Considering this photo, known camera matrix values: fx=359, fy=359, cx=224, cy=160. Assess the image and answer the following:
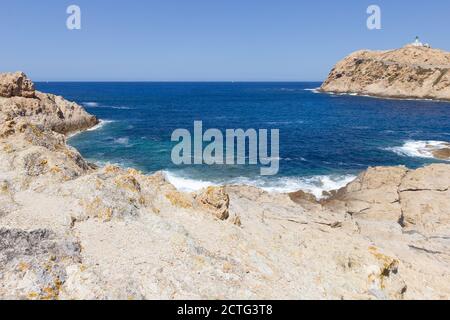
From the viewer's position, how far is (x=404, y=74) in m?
166

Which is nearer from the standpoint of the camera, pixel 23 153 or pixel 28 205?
pixel 28 205

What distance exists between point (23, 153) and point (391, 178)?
31.4m

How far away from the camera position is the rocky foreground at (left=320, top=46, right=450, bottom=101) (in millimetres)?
151625

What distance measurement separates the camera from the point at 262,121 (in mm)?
101000

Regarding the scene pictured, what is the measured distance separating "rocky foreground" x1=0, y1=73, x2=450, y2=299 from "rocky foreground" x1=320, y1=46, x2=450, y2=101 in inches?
6035

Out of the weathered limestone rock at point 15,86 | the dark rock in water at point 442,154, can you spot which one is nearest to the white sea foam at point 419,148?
the dark rock in water at point 442,154

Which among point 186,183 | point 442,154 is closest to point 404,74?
point 442,154

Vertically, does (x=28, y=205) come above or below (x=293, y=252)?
above

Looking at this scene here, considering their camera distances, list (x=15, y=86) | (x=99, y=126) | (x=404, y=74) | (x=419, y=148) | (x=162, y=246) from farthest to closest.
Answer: (x=404, y=74) → (x=99, y=126) → (x=15, y=86) → (x=419, y=148) → (x=162, y=246)

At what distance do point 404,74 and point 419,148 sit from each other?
122763 millimetres

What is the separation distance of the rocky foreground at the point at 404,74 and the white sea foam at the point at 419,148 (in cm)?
9560

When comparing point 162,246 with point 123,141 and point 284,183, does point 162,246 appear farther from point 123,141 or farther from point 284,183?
point 123,141
